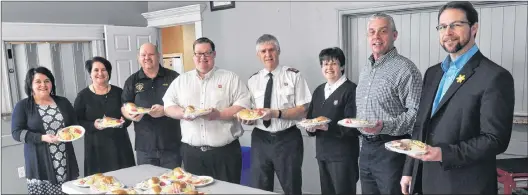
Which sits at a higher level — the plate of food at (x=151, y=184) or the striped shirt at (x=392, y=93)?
the striped shirt at (x=392, y=93)

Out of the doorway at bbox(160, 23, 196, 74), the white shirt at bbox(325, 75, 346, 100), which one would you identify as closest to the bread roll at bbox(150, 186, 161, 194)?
the white shirt at bbox(325, 75, 346, 100)

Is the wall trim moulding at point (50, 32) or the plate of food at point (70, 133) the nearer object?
the plate of food at point (70, 133)

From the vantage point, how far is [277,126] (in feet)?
9.48

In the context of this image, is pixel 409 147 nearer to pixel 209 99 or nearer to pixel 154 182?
pixel 154 182

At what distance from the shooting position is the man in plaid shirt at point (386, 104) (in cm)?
223

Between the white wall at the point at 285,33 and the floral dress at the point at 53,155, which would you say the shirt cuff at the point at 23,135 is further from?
the white wall at the point at 285,33

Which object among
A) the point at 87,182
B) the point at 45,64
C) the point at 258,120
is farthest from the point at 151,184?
the point at 45,64

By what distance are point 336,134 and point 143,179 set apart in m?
1.25

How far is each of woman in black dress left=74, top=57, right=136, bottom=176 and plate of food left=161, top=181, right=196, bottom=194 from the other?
129 centimetres

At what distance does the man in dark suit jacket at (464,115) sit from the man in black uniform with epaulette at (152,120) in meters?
1.92

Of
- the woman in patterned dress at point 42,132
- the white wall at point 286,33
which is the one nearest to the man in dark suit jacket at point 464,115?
the white wall at point 286,33

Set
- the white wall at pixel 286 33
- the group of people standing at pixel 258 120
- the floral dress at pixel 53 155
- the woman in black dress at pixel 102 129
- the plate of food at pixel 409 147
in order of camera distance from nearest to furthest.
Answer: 1. the plate of food at pixel 409 147
2. the group of people standing at pixel 258 120
3. the floral dress at pixel 53 155
4. the woman in black dress at pixel 102 129
5. the white wall at pixel 286 33

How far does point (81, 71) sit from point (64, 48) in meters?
0.35

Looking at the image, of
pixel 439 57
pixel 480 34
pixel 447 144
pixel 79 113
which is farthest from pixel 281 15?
pixel 447 144
